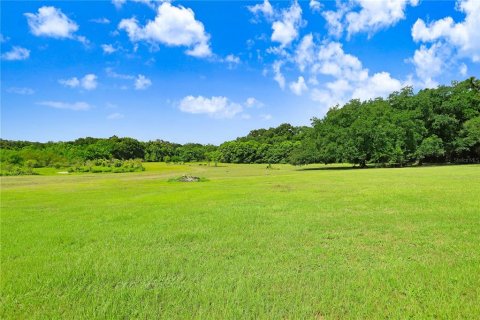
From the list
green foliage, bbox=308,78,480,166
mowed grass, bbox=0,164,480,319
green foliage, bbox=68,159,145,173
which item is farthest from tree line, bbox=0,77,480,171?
mowed grass, bbox=0,164,480,319

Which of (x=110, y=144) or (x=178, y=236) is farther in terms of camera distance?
(x=110, y=144)

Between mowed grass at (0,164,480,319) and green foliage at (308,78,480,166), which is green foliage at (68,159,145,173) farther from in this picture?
mowed grass at (0,164,480,319)

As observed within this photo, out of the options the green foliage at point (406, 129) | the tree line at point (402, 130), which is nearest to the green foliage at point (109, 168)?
the tree line at point (402, 130)

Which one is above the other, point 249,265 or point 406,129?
point 406,129

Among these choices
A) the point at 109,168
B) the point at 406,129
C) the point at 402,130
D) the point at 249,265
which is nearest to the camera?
the point at 249,265

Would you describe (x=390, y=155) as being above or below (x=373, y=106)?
below

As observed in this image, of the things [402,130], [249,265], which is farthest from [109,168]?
[249,265]

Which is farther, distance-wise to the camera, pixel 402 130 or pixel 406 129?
pixel 406 129

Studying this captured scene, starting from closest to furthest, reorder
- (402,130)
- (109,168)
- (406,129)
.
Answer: (402,130) < (406,129) < (109,168)

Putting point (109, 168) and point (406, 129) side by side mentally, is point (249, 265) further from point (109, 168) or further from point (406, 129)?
point (109, 168)

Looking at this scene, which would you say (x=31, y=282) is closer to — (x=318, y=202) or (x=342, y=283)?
(x=342, y=283)

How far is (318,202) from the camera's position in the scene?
15.4m

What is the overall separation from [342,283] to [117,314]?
3.86 metres

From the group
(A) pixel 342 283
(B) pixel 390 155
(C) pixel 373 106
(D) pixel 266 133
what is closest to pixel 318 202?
(A) pixel 342 283
